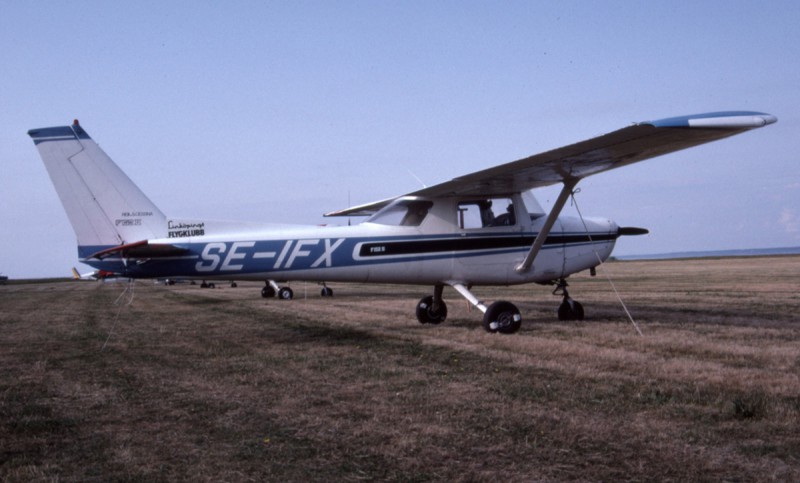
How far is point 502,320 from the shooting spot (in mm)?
10078

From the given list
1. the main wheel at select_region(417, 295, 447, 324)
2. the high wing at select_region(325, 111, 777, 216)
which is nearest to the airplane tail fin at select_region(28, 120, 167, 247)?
the high wing at select_region(325, 111, 777, 216)

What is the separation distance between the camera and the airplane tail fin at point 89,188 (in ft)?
30.8

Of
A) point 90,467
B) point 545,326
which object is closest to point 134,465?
point 90,467

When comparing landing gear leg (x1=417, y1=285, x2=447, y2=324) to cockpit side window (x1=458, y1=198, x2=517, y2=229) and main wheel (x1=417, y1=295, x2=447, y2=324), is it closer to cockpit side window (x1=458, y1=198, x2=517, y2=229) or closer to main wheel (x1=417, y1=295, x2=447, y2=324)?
main wheel (x1=417, y1=295, x2=447, y2=324)

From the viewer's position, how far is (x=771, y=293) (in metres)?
17.7

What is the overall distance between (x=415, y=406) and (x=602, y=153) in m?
5.47

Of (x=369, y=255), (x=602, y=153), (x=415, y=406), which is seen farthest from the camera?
(x=369, y=255)

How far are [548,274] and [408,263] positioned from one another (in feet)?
9.00

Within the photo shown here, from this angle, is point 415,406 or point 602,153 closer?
point 415,406

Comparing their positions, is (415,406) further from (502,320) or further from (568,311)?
(568,311)

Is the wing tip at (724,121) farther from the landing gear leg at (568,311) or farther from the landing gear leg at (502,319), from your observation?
the landing gear leg at (568,311)

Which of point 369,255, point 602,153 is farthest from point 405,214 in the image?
point 602,153

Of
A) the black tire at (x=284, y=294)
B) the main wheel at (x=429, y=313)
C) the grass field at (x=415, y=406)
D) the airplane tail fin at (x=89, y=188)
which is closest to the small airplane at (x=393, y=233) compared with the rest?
the airplane tail fin at (x=89, y=188)

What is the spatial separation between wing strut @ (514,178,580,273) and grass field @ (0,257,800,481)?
1309 millimetres
